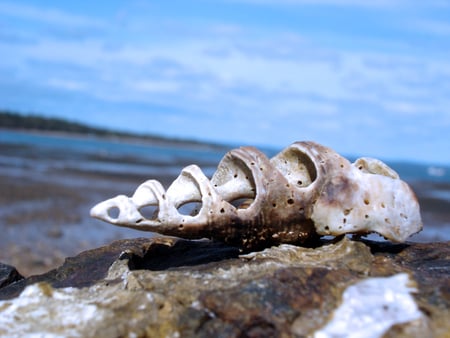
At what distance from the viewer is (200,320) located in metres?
3.92

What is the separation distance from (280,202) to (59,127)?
163006mm

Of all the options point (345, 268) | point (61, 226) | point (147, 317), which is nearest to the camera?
point (147, 317)

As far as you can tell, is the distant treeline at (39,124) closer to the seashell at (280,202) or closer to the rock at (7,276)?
the rock at (7,276)

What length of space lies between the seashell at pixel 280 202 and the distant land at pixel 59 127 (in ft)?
509

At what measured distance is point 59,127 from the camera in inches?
6383

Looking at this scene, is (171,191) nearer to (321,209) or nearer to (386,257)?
(321,209)

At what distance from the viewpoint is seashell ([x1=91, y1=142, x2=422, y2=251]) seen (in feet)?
15.8

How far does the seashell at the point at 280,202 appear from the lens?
4805 mm

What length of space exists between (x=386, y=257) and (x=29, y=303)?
2718 mm

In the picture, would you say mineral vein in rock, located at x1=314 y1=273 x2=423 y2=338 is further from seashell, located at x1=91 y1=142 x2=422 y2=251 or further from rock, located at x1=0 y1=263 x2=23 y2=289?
rock, located at x1=0 y1=263 x2=23 y2=289


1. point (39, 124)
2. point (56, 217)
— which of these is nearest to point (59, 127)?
point (39, 124)

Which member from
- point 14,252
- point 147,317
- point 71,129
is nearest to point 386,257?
point 147,317

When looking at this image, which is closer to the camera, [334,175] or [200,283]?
[200,283]

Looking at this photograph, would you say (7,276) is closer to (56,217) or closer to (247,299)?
(247,299)
